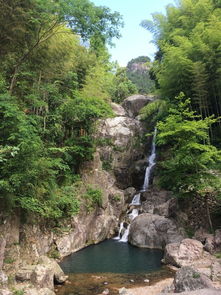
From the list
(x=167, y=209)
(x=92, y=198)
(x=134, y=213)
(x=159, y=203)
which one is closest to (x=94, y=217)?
(x=92, y=198)

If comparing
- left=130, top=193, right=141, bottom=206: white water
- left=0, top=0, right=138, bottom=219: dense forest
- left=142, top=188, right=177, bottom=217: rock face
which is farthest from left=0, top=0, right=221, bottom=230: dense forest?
left=130, top=193, right=141, bottom=206: white water

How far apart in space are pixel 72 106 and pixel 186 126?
552cm

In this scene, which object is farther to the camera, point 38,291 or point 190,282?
point 38,291

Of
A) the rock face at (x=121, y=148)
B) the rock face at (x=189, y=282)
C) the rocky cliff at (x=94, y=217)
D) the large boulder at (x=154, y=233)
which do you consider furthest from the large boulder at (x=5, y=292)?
the rock face at (x=121, y=148)

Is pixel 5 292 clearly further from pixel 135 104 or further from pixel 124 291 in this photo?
pixel 135 104

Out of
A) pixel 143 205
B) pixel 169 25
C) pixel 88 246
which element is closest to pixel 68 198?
pixel 88 246

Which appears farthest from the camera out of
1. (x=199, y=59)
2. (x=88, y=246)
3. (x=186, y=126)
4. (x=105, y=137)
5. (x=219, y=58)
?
(x=105, y=137)

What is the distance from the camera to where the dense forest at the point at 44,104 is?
6664 millimetres

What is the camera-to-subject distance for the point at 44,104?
9617 millimetres

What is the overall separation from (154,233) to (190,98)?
737 centimetres

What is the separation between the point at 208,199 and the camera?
34.6ft

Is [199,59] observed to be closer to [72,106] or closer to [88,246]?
[72,106]

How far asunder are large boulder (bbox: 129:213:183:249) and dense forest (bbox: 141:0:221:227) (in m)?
1.48

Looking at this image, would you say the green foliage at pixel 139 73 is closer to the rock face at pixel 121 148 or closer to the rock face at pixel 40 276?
the rock face at pixel 121 148
